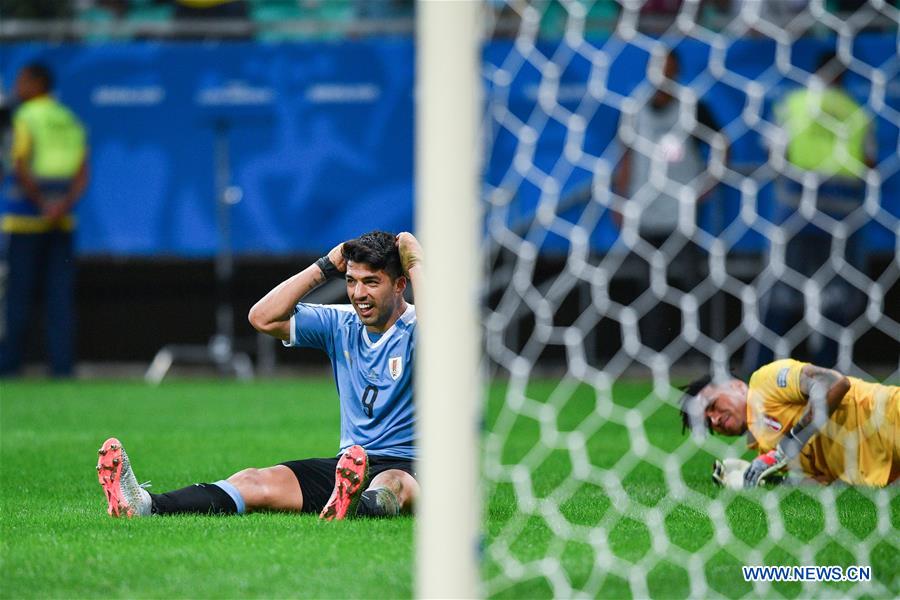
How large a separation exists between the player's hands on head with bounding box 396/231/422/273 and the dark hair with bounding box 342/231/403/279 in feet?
0.12

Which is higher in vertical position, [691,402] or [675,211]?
[675,211]

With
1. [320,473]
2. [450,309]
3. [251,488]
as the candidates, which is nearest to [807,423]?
[320,473]

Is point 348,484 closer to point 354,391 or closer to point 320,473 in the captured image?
point 320,473

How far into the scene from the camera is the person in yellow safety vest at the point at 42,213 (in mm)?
12547

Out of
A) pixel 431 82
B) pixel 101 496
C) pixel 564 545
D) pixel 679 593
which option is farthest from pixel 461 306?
pixel 101 496

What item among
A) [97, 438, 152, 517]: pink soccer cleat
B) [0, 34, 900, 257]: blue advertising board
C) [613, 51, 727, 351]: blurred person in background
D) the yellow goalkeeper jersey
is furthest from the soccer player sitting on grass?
[0, 34, 900, 257]: blue advertising board

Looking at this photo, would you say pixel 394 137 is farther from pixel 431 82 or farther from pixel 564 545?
pixel 431 82

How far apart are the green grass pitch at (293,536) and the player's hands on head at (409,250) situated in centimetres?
104

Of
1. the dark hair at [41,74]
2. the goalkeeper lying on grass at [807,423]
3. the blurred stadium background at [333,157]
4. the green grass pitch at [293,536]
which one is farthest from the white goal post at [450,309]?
the dark hair at [41,74]

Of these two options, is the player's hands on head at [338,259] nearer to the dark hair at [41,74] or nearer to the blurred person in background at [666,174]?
the blurred person in background at [666,174]

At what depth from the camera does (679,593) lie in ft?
13.0

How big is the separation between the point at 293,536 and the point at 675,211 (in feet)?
24.9

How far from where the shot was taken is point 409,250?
18.0ft

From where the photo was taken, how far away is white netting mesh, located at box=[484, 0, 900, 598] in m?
9.74
